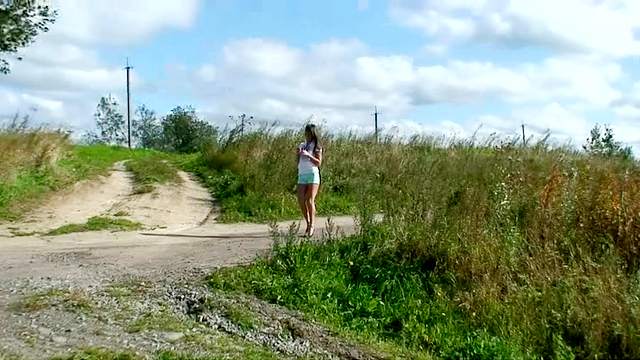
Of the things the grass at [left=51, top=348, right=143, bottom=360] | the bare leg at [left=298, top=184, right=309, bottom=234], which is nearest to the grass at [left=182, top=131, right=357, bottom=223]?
the bare leg at [left=298, top=184, right=309, bottom=234]

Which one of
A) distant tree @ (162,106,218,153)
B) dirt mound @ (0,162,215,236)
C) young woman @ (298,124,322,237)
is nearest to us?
young woman @ (298,124,322,237)

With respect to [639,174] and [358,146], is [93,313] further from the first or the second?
[358,146]

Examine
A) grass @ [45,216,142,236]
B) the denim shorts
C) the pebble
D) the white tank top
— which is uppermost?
the white tank top

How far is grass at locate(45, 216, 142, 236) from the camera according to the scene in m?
13.6

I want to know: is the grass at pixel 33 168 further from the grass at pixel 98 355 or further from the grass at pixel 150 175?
the grass at pixel 98 355

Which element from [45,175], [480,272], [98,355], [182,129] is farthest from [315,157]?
[182,129]

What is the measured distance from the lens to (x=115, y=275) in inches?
373

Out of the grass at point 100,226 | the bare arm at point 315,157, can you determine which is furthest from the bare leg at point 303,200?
the grass at point 100,226

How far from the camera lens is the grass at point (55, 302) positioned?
303 inches

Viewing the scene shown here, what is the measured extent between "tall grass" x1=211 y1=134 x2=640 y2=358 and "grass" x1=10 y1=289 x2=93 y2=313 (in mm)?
1694

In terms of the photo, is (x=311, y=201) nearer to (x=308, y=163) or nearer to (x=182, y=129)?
(x=308, y=163)

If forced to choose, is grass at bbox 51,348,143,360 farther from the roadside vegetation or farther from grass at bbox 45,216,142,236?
grass at bbox 45,216,142,236

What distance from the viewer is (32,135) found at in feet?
66.4

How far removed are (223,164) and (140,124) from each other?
154 ft
